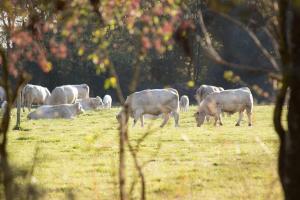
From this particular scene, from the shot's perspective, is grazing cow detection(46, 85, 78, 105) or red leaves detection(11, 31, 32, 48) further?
grazing cow detection(46, 85, 78, 105)

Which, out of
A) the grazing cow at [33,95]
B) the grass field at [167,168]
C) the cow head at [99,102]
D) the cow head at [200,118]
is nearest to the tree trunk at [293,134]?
the grass field at [167,168]

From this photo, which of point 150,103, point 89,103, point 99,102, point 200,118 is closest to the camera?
point 150,103

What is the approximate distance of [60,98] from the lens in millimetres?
48219

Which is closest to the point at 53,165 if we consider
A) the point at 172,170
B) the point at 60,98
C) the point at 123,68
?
the point at 172,170

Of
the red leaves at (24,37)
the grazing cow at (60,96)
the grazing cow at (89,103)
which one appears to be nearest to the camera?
the red leaves at (24,37)

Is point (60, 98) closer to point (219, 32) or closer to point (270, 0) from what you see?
point (219, 32)

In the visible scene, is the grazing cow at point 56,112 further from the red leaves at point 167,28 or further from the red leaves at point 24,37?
the red leaves at point 167,28

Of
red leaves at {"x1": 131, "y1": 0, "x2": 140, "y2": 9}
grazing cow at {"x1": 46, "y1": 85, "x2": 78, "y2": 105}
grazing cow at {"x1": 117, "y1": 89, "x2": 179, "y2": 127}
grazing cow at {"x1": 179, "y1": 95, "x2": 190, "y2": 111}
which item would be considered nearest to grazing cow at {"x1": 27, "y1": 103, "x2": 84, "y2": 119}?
grazing cow at {"x1": 179, "y1": 95, "x2": 190, "y2": 111}

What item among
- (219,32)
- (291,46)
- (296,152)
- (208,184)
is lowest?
(208,184)

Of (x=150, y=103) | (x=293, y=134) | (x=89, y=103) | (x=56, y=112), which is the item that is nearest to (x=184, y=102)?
(x=56, y=112)

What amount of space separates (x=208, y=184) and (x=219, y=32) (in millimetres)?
51799

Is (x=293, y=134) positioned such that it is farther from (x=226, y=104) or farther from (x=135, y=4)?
(x=226, y=104)

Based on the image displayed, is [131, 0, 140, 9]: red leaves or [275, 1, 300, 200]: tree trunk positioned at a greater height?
[131, 0, 140, 9]: red leaves

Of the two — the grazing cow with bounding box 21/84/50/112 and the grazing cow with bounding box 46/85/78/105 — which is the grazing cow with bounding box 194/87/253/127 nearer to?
the grazing cow with bounding box 46/85/78/105
